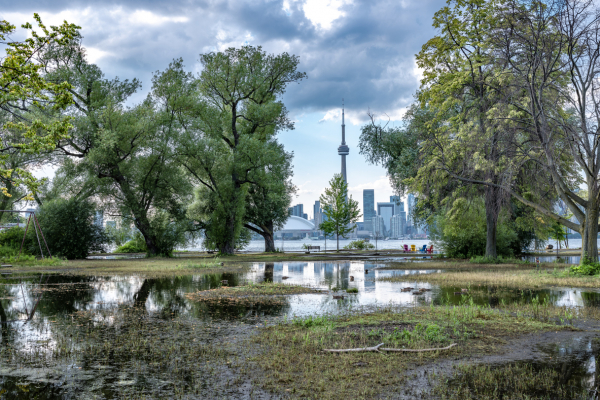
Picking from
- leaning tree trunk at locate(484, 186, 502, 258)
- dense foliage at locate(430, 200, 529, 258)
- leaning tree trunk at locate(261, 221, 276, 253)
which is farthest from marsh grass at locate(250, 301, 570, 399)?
leaning tree trunk at locate(261, 221, 276, 253)

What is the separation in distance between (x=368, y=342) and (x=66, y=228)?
3430cm

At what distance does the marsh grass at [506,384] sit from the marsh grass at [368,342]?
60cm

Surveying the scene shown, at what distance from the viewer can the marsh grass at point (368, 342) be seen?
555 centimetres

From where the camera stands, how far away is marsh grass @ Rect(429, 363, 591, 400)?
5.19m

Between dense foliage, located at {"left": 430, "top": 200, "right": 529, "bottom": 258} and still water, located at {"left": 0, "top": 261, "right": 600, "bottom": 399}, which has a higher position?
dense foliage, located at {"left": 430, "top": 200, "right": 529, "bottom": 258}

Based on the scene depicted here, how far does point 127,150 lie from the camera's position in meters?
37.0

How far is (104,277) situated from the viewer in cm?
1995

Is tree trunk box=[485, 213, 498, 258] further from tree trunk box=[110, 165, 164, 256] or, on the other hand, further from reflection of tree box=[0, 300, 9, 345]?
reflection of tree box=[0, 300, 9, 345]

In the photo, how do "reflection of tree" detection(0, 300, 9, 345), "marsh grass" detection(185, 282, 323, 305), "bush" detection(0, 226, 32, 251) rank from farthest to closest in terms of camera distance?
"bush" detection(0, 226, 32, 251) < "marsh grass" detection(185, 282, 323, 305) < "reflection of tree" detection(0, 300, 9, 345)

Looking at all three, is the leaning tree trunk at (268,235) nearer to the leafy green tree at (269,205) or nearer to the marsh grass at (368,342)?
the leafy green tree at (269,205)

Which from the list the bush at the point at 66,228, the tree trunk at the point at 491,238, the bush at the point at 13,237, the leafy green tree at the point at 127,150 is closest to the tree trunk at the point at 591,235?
the tree trunk at the point at 491,238

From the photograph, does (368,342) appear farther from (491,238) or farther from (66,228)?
(66,228)

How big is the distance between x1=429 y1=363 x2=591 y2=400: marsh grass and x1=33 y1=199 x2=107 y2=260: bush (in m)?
36.0

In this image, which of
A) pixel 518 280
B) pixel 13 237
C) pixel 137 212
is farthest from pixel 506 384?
pixel 13 237
